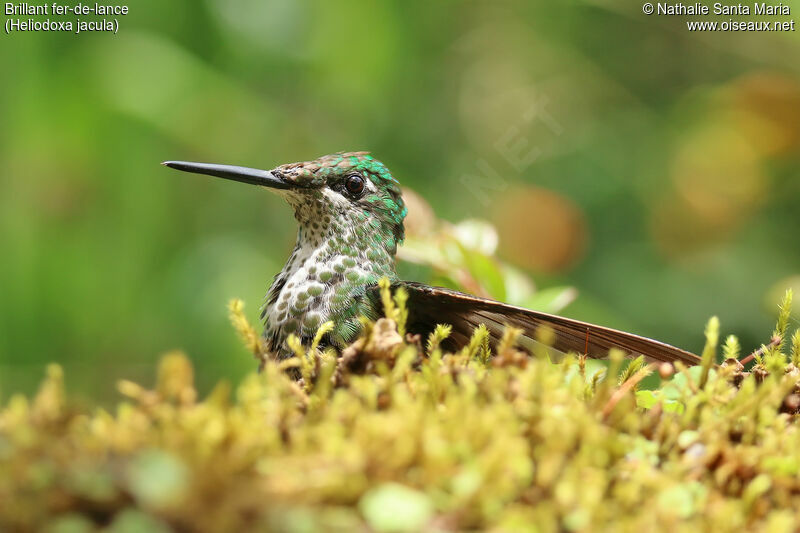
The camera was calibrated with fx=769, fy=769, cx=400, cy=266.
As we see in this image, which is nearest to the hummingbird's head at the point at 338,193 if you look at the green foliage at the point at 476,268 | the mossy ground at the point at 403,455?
the green foliage at the point at 476,268

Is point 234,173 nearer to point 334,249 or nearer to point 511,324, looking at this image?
point 334,249

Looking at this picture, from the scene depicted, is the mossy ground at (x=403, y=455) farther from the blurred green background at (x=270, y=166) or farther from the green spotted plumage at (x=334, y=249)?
the blurred green background at (x=270, y=166)

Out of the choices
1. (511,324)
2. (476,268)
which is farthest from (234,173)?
(511,324)

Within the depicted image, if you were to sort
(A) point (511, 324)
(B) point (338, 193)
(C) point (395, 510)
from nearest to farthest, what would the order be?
(C) point (395, 510), (A) point (511, 324), (B) point (338, 193)

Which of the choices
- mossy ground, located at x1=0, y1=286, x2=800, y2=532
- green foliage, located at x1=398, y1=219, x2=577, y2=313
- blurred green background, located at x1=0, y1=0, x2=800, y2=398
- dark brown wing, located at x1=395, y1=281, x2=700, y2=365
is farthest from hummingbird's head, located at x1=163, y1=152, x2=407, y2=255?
blurred green background, located at x1=0, y1=0, x2=800, y2=398

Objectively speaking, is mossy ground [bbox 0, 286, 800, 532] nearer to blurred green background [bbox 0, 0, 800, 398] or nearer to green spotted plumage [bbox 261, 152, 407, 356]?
green spotted plumage [bbox 261, 152, 407, 356]
